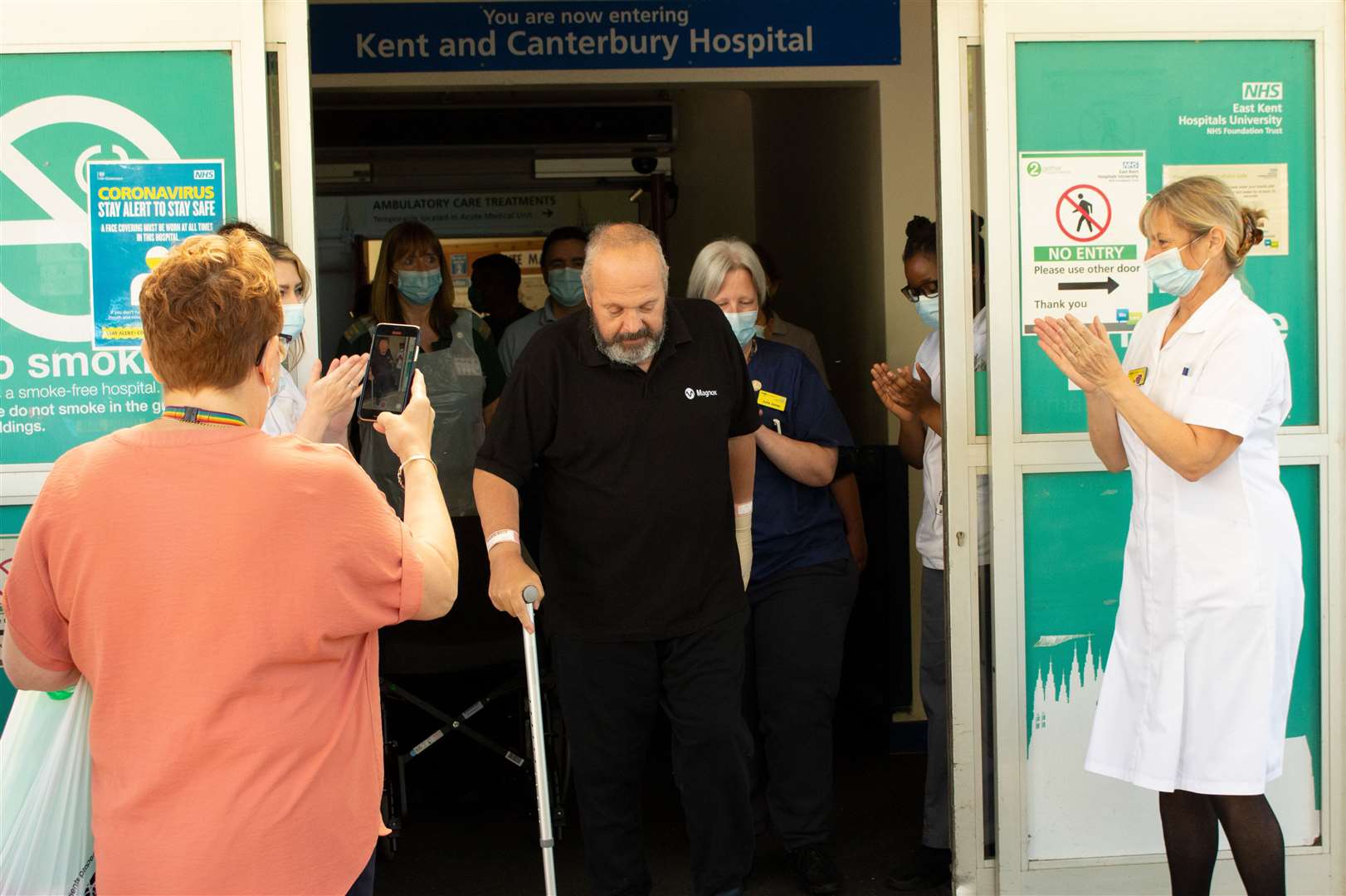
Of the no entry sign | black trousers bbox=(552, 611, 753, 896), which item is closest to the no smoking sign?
the no entry sign

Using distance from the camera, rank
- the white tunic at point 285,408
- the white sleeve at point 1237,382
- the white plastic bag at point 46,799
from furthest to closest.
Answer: the white tunic at point 285,408 < the white sleeve at point 1237,382 < the white plastic bag at point 46,799

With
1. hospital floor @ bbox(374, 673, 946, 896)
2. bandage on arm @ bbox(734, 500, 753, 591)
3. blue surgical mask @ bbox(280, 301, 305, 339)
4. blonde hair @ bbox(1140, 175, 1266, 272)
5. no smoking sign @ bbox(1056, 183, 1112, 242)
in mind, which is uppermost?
no smoking sign @ bbox(1056, 183, 1112, 242)

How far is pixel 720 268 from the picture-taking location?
4184mm

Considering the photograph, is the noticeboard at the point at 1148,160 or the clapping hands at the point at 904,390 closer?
the noticeboard at the point at 1148,160

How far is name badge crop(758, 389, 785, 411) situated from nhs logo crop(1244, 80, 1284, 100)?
4.98ft

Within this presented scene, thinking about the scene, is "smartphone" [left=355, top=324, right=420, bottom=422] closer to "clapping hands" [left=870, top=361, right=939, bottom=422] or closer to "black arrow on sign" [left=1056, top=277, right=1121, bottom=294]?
"clapping hands" [left=870, top=361, right=939, bottom=422]

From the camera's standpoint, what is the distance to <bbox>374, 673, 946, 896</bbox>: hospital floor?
4352 mm

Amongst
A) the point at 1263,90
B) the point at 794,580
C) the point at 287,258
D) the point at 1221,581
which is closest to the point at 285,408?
the point at 287,258

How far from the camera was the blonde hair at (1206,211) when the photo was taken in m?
3.13

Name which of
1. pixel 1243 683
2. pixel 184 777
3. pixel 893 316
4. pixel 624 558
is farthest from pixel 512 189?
pixel 184 777

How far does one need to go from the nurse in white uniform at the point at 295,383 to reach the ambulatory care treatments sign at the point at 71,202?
307mm

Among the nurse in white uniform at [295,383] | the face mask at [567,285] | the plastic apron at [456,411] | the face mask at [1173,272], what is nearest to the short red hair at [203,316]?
the nurse in white uniform at [295,383]

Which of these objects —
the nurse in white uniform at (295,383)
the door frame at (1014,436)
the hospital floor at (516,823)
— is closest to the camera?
the nurse in white uniform at (295,383)

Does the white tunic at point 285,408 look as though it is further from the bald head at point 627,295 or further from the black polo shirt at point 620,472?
the bald head at point 627,295
